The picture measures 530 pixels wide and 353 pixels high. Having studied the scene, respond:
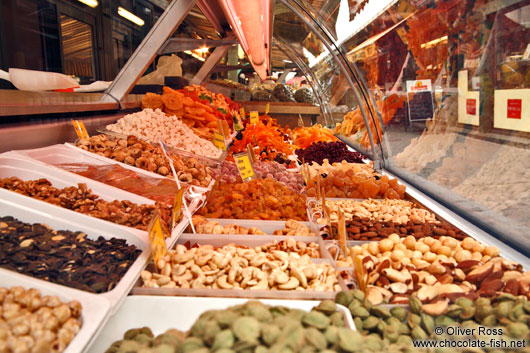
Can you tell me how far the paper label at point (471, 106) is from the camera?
6.98ft

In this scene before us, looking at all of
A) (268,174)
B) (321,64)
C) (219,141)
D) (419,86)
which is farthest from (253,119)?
(419,86)

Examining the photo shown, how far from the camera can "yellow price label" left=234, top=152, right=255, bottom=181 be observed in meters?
2.45

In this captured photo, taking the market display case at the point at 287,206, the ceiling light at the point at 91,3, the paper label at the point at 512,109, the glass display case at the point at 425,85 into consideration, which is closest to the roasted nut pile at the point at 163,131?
the market display case at the point at 287,206

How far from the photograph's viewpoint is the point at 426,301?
1.14m

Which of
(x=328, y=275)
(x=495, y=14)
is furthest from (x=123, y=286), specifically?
(x=495, y=14)

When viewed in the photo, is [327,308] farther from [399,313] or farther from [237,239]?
[237,239]

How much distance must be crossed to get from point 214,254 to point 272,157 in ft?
7.13

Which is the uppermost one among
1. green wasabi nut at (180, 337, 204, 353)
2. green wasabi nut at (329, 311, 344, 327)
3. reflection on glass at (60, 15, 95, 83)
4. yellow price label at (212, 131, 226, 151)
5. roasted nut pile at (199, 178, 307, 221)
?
reflection on glass at (60, 15, 95, 83)

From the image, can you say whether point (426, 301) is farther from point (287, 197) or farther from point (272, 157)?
point (272, 157)

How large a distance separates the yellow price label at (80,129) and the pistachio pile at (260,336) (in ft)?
5.40

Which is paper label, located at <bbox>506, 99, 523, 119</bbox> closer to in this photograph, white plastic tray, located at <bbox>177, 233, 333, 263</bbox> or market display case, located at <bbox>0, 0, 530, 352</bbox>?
market display case, located at <bbox>0, 0, 530, 352</bbox>

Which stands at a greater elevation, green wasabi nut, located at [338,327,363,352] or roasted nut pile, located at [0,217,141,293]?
roasted nut pile, located at [0,217,141,293]

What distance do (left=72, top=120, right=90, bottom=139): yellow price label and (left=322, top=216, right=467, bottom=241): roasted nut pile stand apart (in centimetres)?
146

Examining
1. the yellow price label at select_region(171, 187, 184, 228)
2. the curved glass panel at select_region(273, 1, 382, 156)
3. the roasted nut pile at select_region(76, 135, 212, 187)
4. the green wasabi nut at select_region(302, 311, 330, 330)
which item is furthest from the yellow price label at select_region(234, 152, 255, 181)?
the curved glass panel at select_region(273, 1, 382, 156)
